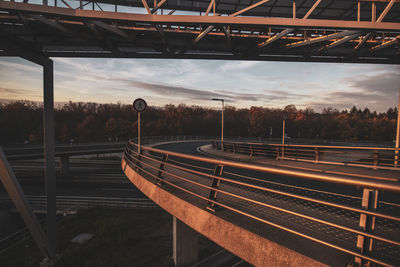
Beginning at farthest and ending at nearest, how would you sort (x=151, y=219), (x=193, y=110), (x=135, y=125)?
(x=193, y=110), (x=135, y=125), (x=151, y=219)

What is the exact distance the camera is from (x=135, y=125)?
82062 millimetres

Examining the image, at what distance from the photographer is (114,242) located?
12711 millimetres

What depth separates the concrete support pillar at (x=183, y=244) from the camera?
8.67m

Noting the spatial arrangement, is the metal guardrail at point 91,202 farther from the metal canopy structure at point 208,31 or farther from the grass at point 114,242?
the metal canopy structure at point 208,31

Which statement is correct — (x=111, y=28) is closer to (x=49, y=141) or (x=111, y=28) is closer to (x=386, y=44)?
(x=49, y=141)

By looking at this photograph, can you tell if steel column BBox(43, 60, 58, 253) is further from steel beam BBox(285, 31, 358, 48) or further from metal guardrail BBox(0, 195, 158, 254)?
steel beam BBox(285, 31, 358, 48)

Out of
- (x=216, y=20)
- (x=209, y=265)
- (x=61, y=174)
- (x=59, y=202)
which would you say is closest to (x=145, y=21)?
(x=216, y=20)

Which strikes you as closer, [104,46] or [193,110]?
[104,46]

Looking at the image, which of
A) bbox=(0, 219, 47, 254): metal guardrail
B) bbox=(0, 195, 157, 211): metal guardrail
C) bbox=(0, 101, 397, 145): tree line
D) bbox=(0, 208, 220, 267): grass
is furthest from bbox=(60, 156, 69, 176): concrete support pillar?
bbox=(0, 101, 397, 145): tree line

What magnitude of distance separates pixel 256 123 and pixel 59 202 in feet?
258

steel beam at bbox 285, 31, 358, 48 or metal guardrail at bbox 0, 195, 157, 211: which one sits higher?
steel beam at bbox 285, 31, 358, 48

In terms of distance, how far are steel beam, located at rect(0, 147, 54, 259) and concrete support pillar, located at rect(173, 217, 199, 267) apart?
7180mm

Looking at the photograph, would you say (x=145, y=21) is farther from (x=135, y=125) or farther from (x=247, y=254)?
(x=135, y=125)

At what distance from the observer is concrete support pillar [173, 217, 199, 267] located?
28.5ft
